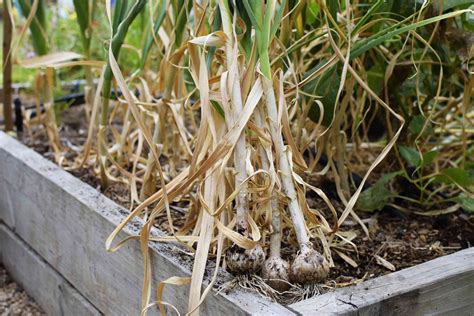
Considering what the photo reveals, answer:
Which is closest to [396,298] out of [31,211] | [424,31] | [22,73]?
[424,31]

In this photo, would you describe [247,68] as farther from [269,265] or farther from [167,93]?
[167,93]

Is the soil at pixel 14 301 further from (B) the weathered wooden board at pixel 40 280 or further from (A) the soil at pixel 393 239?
(A) the soil at pixel 393 239

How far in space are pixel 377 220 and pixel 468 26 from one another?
0.39 m

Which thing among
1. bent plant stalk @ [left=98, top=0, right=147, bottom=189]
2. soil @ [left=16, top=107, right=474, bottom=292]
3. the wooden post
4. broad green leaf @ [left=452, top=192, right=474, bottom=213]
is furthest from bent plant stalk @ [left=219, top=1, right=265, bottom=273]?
the wooden post

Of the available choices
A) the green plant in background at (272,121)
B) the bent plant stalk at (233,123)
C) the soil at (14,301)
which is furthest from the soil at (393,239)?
the soil at (14,301)

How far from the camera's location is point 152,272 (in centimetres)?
105

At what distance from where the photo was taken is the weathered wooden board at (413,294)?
33.1 inches

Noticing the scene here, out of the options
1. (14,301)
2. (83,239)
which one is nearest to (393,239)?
(83,239)

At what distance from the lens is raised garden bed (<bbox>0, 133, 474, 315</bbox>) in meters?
0.87

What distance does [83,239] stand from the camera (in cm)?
129

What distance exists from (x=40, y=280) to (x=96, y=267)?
346 millimetres

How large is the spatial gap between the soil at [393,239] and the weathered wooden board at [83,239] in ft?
0.32

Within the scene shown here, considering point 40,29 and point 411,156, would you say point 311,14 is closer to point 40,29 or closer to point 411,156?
point 411,156

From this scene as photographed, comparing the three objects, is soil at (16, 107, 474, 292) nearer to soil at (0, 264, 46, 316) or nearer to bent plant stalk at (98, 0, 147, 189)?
bent plant stalk at (98, 0, 147, 189)
